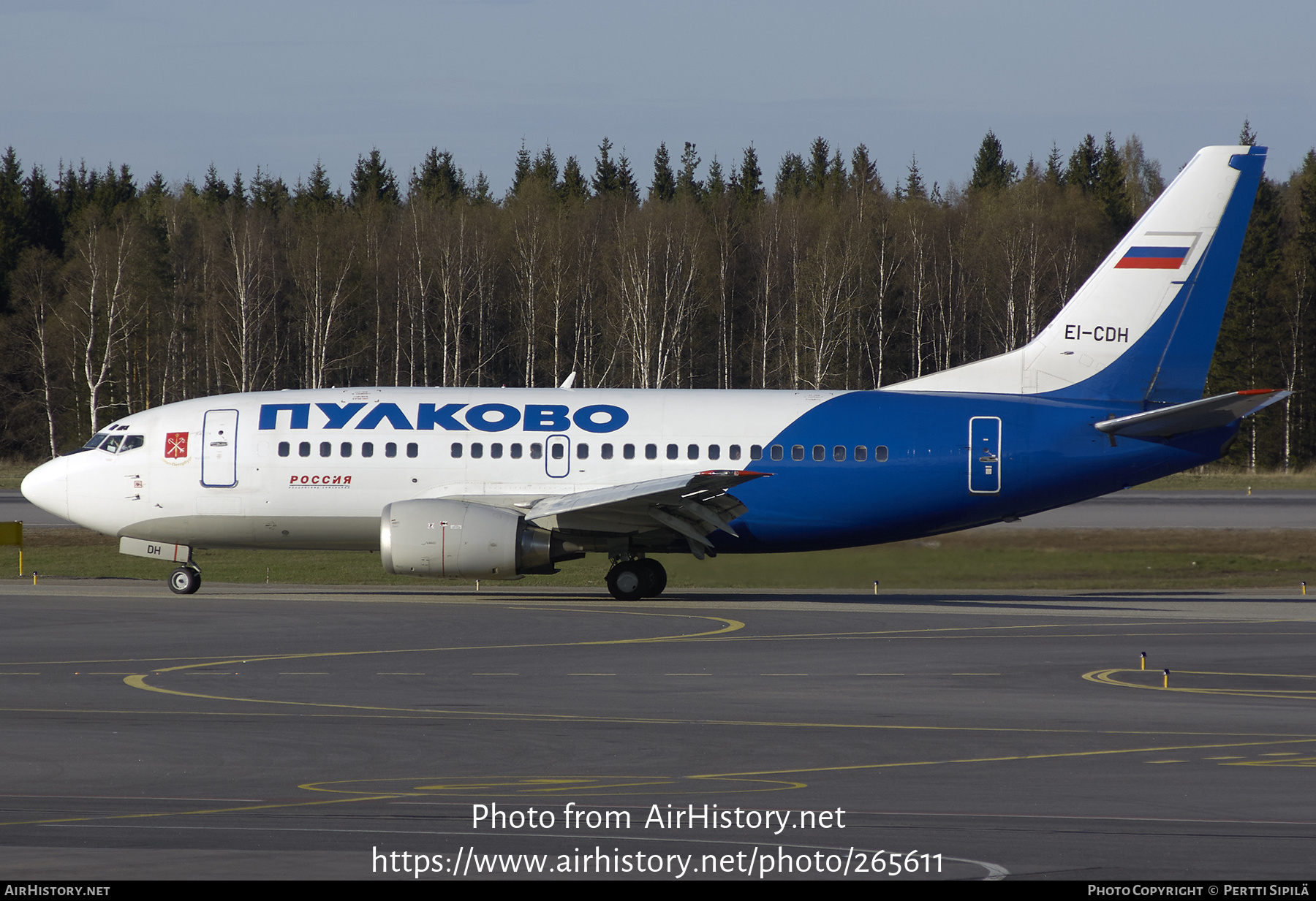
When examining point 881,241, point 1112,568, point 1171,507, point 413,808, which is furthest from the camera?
point 881,241

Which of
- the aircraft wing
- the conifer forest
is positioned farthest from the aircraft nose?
the conifer forest

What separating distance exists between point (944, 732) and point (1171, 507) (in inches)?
1619

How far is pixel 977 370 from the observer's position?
30406mm

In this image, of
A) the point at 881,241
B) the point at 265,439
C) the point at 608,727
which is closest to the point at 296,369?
the point at 881,241

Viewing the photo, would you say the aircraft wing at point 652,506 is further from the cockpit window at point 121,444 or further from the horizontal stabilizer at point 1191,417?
the horizontal stabilizer at point 1191,417

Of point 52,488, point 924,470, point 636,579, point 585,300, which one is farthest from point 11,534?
point 585,300

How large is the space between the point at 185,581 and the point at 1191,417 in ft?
69.5

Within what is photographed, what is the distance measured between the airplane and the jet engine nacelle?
1.24m

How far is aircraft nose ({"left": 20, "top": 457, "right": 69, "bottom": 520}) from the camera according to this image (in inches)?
1185

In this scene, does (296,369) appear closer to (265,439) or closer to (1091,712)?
Answer: (265,439)

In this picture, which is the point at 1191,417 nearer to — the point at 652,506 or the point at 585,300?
the point at 652,506

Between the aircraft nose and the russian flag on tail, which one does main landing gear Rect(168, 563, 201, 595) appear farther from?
the russian flag on tail

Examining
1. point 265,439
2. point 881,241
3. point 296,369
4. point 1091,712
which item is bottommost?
point 1091,712

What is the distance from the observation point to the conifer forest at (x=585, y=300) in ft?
274
